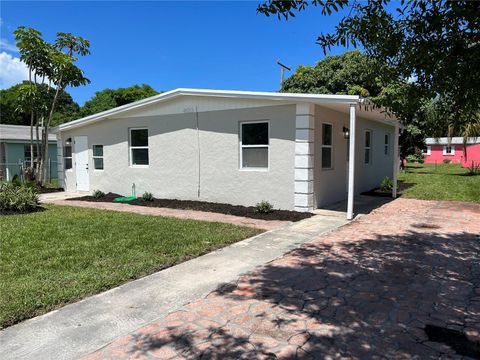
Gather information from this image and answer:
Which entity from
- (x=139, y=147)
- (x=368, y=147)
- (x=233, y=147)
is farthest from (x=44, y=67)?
(x=368, y=147)

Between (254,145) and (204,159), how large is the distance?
1.77 m

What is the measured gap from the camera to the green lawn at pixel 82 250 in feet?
13.9

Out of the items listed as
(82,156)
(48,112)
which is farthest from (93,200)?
(48,112)

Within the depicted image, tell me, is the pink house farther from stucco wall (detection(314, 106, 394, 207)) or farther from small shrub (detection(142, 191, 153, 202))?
small shrub (detection(142, 191, 153, 202))

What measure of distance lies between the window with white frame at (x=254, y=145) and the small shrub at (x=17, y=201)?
575cm

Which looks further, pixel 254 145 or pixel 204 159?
pixel 204 159

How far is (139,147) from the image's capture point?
1306 cm

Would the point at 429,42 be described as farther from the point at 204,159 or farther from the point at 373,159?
the point at 373,159

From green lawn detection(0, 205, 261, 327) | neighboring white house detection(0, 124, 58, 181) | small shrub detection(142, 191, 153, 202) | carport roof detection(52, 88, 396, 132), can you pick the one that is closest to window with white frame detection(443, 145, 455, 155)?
carport roof detection(52, 88, 396, 132)

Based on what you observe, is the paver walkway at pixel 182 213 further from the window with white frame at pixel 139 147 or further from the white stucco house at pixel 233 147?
the window with white frame at pixel 139 147

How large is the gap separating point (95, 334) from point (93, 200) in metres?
10.2

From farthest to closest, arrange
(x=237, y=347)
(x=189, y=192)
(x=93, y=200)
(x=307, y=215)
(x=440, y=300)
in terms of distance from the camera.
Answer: (x=93, y=200) < (x=189, y=192) < (x=307, y=215) < (x=440, y=300) < (x=237, y=347)

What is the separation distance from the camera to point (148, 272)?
5.04 m

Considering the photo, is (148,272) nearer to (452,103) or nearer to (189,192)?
(452,103)
